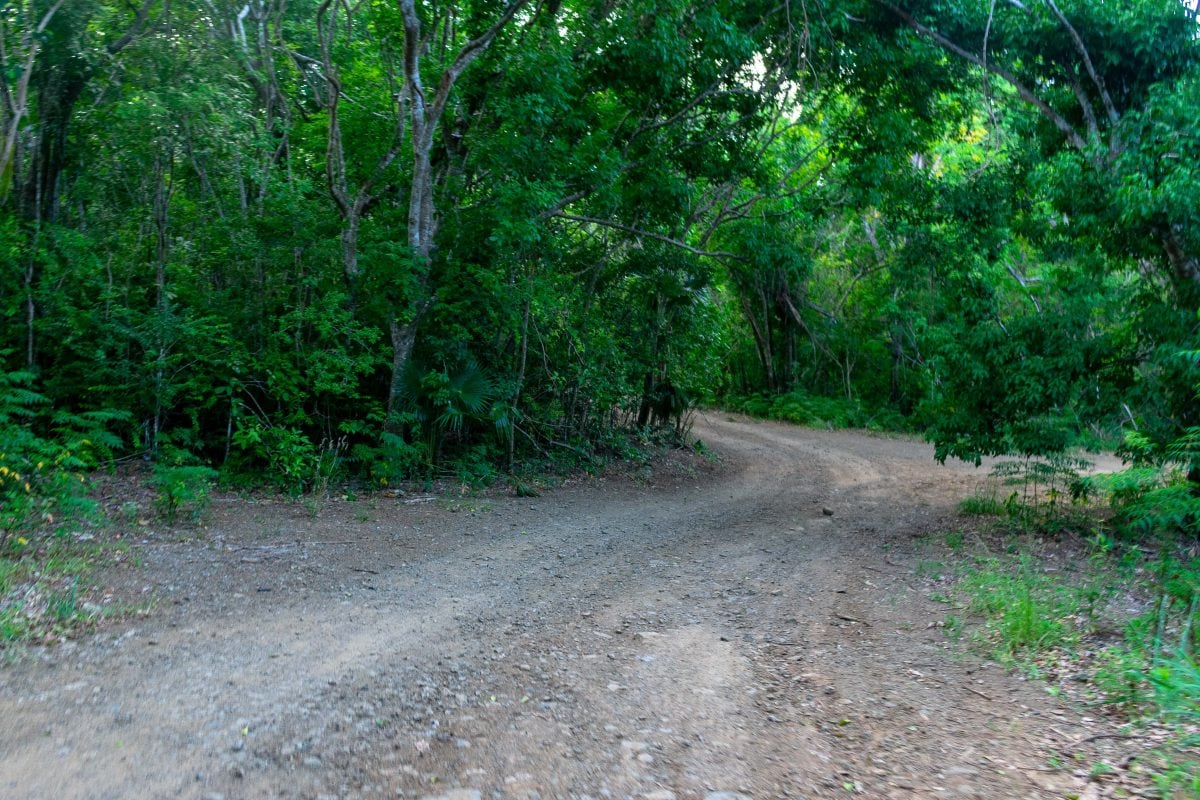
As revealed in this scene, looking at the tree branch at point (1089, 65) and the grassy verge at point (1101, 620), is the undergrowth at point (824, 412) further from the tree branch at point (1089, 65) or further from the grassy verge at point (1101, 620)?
the tree branch at point (1089, 65)

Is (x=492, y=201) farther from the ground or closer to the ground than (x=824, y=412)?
farther from the ground

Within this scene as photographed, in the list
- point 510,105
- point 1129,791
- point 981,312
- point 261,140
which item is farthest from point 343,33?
point 1129,791

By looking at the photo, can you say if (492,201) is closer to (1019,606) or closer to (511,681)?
(511,681)

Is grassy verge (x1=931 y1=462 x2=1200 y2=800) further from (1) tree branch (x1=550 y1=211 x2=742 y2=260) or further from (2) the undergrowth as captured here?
(2) the undergrowth

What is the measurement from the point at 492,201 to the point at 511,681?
27.7ft

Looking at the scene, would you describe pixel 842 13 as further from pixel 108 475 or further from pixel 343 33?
pixel 108 475

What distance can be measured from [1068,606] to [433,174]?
10586 millimetres

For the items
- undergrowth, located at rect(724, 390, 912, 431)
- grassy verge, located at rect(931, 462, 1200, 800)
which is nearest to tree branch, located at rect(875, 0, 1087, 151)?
grassy verge, located at rect(931, 462, 1200, 800)

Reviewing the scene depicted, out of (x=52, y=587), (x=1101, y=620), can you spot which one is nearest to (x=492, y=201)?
(x=52, y=587)

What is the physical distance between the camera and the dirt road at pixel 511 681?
4.08 m

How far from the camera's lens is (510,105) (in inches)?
450

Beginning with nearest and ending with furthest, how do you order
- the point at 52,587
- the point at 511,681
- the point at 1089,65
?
1. the point at 511,681
2. the point at 52,587
3. the point at 1089,65

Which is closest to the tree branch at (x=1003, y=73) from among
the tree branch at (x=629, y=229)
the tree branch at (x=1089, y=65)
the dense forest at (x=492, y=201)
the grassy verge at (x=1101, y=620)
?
the dense forest at (x=492, y=201)

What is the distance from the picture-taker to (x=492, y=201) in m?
12.4
